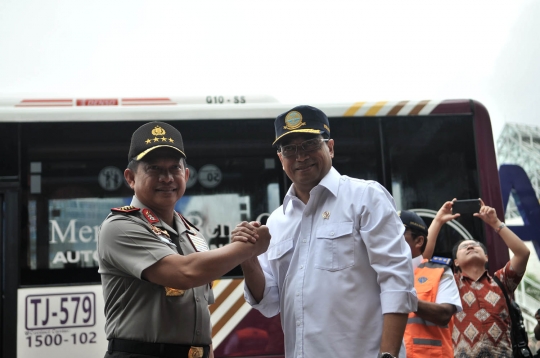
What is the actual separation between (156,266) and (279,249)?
26.8 inches

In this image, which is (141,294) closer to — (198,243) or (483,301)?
(198,243)

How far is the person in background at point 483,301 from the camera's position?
13.5 ft

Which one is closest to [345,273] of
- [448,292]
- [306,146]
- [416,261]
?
[306,146]

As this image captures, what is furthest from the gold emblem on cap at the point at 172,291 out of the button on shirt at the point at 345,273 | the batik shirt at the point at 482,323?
the batik shirt at the point at 482,323

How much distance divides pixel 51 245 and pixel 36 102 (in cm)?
145

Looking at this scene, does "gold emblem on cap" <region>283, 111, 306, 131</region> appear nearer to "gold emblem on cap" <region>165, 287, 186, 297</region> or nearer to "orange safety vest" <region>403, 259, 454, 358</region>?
"gold emblem on cap" <region>165, 287, 186, 297</region>

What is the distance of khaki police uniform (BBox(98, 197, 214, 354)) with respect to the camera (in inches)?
89.0

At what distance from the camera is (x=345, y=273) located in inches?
95.4

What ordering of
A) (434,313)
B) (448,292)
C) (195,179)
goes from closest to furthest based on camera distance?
(434,313)
(448,292)
(195,179)

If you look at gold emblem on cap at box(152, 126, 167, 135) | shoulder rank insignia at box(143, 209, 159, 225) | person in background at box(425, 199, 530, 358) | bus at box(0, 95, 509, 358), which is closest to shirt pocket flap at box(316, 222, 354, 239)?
shoulder rank insignia at box(143, 209, 159, 225)

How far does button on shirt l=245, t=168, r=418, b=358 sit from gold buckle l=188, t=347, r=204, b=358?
0.41 m

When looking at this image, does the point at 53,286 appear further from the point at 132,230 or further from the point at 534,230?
the point at 534,230

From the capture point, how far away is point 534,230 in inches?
312

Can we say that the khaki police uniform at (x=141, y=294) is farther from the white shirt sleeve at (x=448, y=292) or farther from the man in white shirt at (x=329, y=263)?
the white shirt sleeve at (x=448, y=292)
